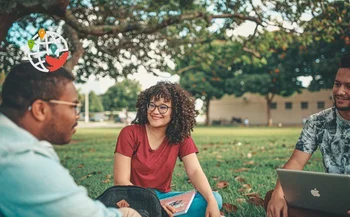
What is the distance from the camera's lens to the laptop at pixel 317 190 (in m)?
2.74

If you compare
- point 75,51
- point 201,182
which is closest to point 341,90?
point 201,182

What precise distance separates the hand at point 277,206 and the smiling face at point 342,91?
837 mm

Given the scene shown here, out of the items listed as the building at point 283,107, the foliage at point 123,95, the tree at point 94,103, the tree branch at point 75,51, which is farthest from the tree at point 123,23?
the tree at point 94,103

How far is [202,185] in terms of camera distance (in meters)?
3.50

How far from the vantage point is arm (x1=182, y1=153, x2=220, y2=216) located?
333 centimetres

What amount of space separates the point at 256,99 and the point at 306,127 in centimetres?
4589

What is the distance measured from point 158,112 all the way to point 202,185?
0.70m

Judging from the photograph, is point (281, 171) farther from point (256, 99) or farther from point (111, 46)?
point (256, 99)

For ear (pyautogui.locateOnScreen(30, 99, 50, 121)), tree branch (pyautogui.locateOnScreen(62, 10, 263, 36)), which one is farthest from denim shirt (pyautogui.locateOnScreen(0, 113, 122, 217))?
tree branch (pyautogui.locateOnScreen(62, 10, 263, 36))

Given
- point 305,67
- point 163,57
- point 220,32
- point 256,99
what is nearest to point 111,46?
point 163,57

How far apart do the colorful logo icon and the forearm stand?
171 centimetres

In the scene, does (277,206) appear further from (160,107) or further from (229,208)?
(160,107)

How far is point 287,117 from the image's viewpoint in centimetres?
4875

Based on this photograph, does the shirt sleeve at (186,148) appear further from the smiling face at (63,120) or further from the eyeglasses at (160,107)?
the smiling face at (63,120)
